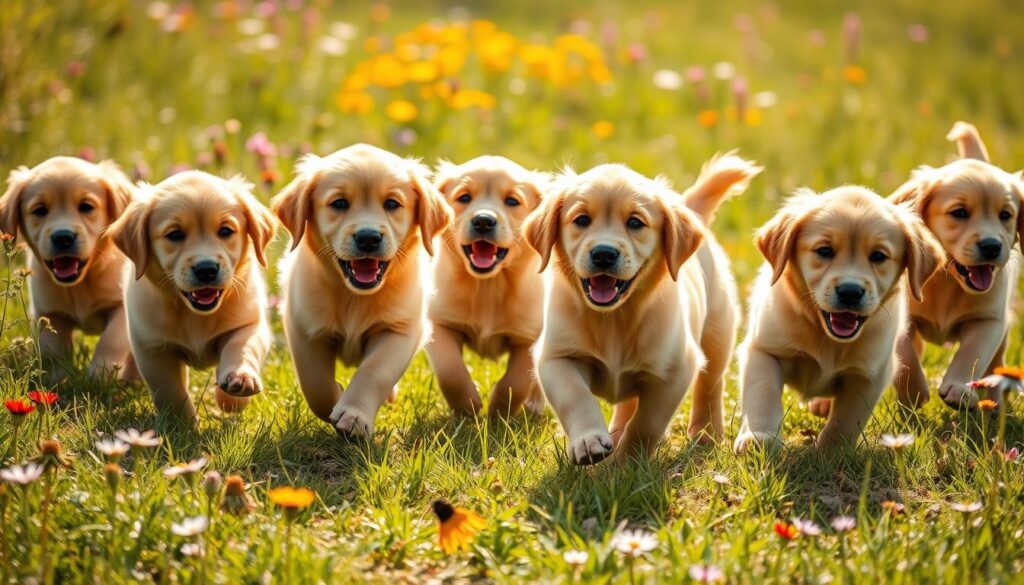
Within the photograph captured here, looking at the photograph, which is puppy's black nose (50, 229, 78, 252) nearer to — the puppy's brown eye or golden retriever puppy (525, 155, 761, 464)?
golden retriever puppy (525, 155, 761, 464)

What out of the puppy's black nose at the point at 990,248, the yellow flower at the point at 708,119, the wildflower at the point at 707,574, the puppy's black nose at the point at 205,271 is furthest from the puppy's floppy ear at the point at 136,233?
the yellow flower at the point at 708,119

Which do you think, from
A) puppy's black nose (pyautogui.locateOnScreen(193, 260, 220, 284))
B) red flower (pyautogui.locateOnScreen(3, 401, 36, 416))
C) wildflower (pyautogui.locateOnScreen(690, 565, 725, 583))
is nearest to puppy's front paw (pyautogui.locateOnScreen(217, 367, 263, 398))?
puppy's black nose (pyautogui.locateOnScreen(193, 260, 220, 284))

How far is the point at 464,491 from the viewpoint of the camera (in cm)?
380

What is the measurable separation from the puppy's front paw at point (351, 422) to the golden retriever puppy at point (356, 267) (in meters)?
0.11

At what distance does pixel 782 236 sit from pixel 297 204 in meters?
1.85

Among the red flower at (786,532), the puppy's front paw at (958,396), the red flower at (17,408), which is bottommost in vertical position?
the puppy's front paw at (958,396)

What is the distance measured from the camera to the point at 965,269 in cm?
485

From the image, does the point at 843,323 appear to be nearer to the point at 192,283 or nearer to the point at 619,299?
the point at 619,299

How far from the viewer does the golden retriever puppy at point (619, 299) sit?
13.5 feet

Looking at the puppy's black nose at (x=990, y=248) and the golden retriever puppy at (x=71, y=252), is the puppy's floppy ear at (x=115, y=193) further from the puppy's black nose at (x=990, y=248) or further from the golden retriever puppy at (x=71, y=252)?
the puppy's black nose at (x=990, y=248)

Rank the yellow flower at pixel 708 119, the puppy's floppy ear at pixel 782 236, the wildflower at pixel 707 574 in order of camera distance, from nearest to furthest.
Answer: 1. the wildflower at pixel 707 574
2. the puppy's floppy ear at pixel 782 236
3. the yellow flower at pixel 708 119

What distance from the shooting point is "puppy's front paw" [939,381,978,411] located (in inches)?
177

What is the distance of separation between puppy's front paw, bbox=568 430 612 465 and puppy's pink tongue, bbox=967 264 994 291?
1.95 meters

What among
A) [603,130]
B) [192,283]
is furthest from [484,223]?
[603,130]
